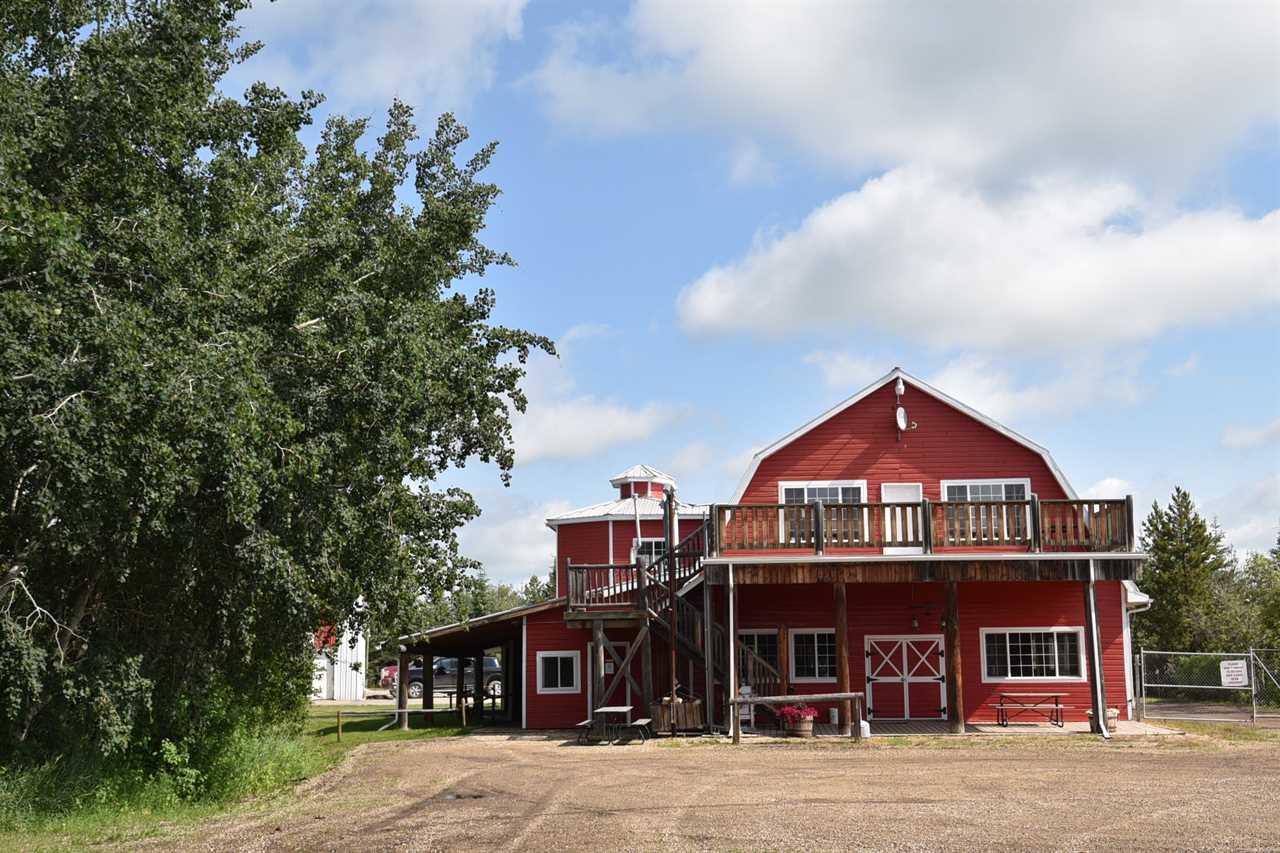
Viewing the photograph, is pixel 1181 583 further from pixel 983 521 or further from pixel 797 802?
pixel 797 802

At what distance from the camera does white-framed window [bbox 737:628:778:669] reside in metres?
25.6

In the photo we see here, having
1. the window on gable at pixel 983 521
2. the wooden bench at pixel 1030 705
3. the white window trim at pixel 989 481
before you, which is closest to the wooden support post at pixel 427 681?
the white window trim at pixel 989 481

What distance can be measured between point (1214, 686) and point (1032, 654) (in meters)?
6.06

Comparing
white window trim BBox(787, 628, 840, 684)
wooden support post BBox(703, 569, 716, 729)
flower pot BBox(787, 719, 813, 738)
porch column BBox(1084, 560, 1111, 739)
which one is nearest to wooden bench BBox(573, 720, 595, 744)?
wooden support post BBox(703, 569, 716, 729)

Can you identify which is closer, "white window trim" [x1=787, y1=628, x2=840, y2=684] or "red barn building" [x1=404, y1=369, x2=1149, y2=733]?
"red barn building" [x1=404, y1=369, x2=1149, y2=733]

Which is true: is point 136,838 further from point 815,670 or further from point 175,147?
point 815,670

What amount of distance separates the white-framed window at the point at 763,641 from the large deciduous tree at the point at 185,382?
30.3ft

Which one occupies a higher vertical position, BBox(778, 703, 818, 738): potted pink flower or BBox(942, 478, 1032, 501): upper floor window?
BBox(942, 478, 1032, 501): upper floor window

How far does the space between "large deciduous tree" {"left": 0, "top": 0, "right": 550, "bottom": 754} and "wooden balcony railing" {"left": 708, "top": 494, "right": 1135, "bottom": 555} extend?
6.08m

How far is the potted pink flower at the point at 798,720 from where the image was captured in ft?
69.3

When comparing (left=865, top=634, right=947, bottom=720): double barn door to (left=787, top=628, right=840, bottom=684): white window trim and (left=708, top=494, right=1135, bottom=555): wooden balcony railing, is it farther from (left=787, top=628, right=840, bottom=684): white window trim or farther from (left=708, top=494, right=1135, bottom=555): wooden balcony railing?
(left=708, top=494, right=1135, bottom=555): wooden balcony railing

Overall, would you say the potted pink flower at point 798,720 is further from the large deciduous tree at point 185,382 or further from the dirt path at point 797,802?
the large deciduous tree at point 185,382

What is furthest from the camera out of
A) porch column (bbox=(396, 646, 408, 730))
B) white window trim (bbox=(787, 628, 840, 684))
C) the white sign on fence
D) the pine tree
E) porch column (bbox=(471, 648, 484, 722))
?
the pine tree

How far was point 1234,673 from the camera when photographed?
2672cm
